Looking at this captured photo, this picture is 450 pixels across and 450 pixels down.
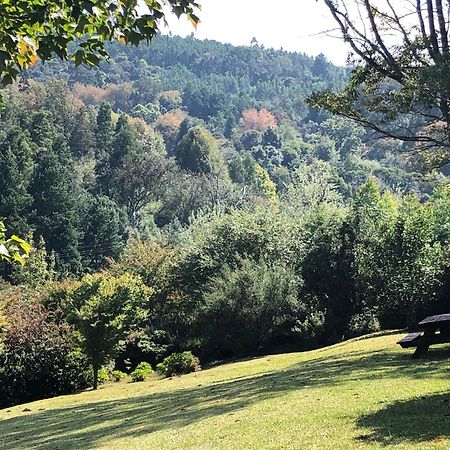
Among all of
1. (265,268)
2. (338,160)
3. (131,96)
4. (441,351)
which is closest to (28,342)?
(265,268)

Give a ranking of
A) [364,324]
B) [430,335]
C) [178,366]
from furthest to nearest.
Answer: [364,324] → [178,366] → [430,335]

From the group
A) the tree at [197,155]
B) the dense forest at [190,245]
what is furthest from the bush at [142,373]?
A: the tree at [197,155]

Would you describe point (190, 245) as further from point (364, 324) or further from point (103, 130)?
point (103, 130)

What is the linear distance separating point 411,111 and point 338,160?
9078 centimetres

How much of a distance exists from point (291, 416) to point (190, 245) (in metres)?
25.8

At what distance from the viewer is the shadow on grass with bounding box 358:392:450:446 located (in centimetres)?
599

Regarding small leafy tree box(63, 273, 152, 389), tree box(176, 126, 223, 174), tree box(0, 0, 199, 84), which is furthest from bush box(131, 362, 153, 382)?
tree box(176, 126, 223, 174)

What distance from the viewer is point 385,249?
24.8m

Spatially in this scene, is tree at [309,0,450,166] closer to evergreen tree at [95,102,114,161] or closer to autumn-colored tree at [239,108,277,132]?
evergreen tree at [95,102,114,161]

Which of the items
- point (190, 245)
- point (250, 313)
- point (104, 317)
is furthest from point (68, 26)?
point (190, 245)

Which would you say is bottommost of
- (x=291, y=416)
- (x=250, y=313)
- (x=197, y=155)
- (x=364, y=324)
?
(x=364, y=324)

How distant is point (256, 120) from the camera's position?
406ft

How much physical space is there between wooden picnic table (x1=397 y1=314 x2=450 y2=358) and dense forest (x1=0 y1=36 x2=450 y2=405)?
380 centimetres

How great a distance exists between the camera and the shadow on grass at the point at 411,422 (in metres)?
5.99
